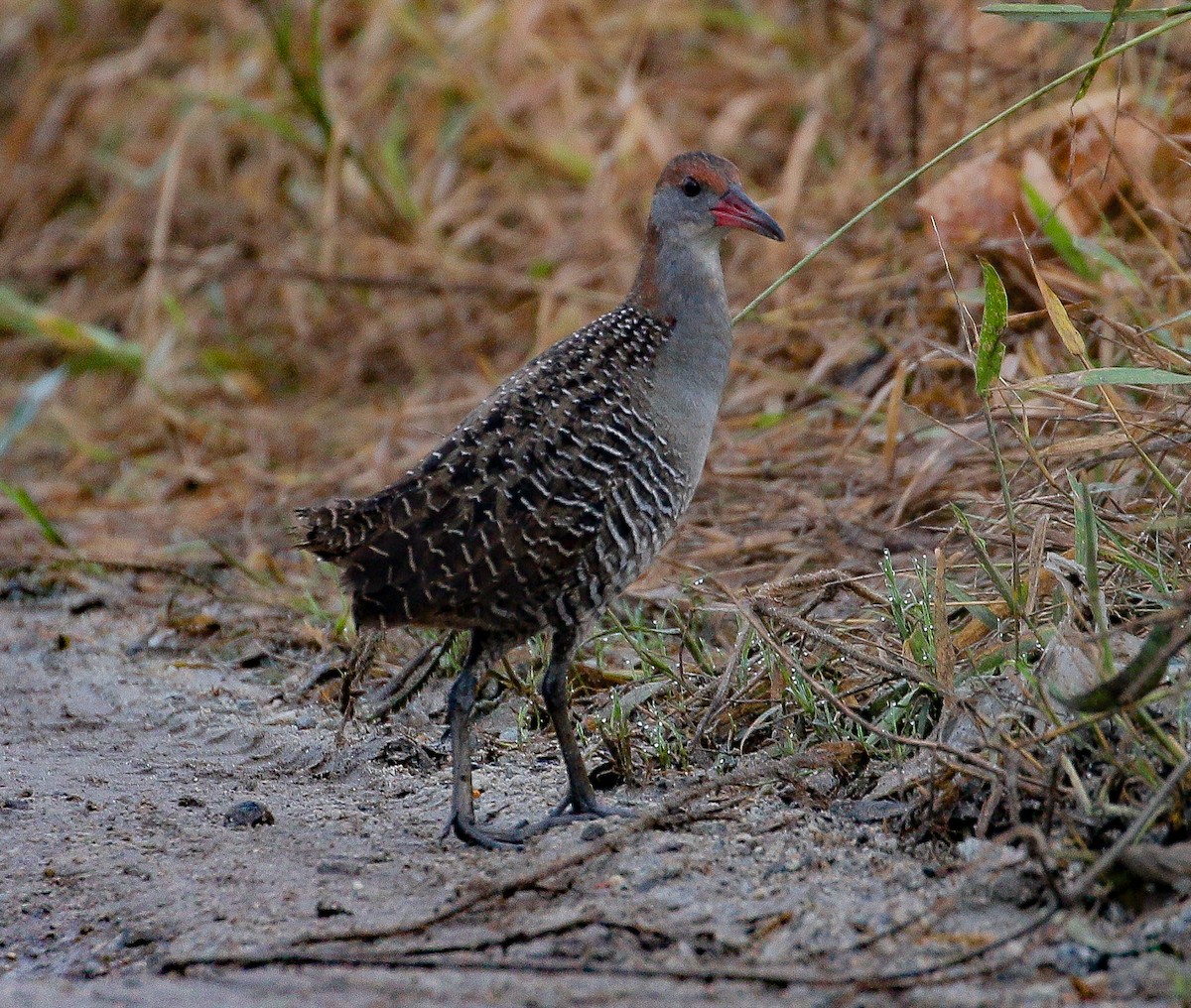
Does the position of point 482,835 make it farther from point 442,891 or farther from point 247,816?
point 247,816

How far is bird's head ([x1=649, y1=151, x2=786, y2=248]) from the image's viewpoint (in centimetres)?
397

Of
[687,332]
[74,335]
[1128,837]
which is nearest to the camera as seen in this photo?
[1128,837]

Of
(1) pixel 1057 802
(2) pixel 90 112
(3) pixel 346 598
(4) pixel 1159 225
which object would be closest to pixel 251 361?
(2) pixel 90 112

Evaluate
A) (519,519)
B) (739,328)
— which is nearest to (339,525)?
(519,519)

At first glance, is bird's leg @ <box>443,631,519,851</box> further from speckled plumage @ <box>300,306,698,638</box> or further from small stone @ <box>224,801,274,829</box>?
small stone @ <box>224,801,274,829</box>

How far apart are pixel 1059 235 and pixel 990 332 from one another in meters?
1.90

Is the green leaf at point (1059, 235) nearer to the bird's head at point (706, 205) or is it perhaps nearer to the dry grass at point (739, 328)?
the dry grass at point (739, 328)

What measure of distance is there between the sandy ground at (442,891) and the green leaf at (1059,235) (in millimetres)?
2175

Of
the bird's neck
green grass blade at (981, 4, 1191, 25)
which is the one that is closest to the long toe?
the bird's neck

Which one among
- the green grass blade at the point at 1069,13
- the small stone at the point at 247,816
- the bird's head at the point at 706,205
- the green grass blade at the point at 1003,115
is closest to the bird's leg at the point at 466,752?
the small stone at the point at 247,816

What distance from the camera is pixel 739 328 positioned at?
6.13 metres

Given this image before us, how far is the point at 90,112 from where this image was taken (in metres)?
8.98

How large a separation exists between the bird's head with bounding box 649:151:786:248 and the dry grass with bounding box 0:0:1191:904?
61 centimetres

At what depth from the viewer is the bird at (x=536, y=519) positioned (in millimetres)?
3307
